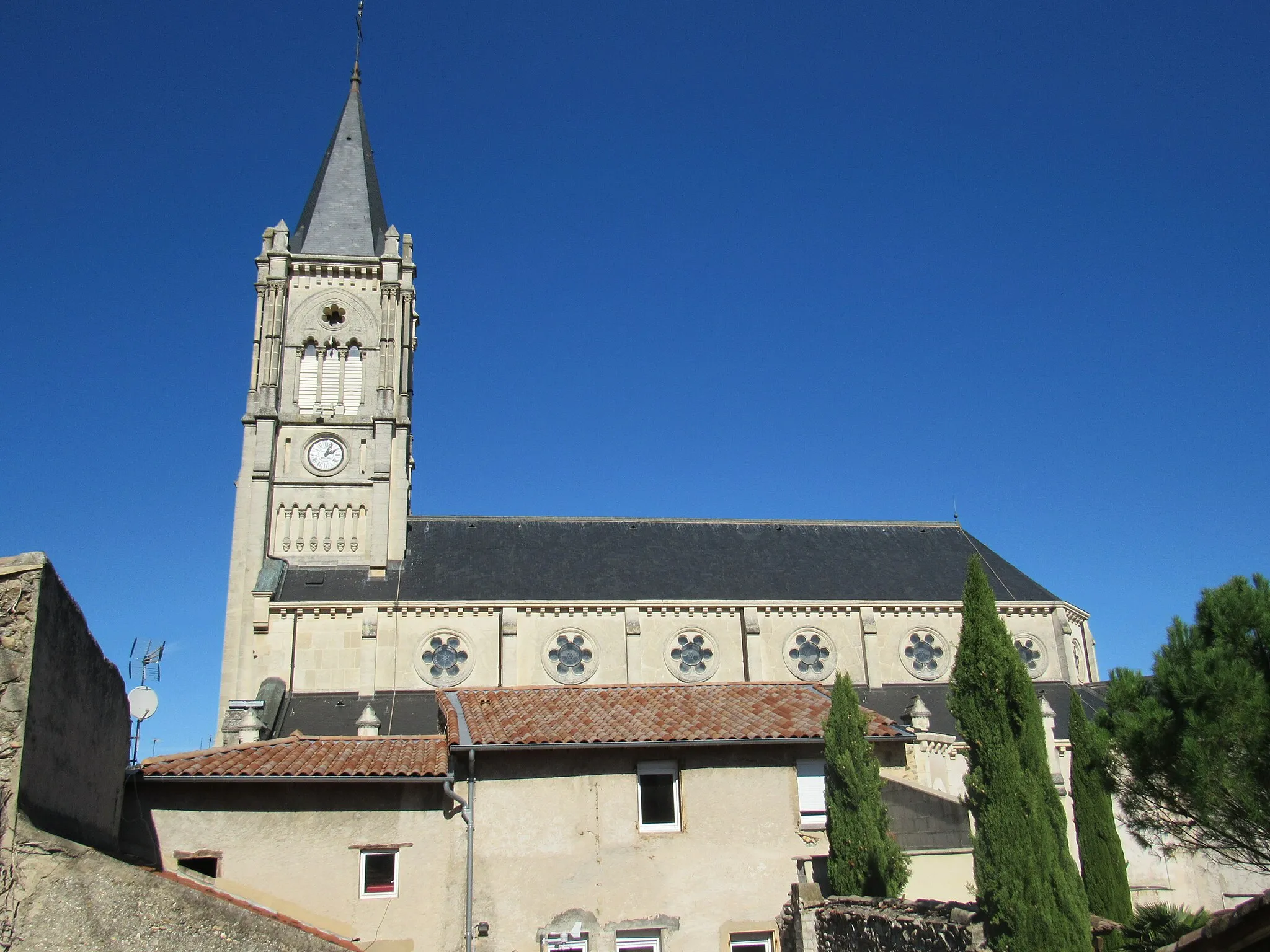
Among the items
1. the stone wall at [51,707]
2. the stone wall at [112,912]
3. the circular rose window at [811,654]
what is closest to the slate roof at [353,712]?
the circular rose window at [811,654]

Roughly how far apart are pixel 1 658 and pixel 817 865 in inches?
446

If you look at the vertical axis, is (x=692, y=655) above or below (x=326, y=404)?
below

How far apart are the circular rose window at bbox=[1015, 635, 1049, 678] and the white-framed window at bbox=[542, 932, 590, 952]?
2236 centimetres

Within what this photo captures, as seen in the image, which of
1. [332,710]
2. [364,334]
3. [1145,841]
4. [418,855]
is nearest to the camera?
[1145,841]

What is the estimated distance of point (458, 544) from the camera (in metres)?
33.6

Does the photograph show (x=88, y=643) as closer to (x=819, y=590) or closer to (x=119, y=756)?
(x=119, y=756)

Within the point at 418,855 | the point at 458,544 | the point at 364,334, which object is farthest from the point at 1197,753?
the point at 364,334

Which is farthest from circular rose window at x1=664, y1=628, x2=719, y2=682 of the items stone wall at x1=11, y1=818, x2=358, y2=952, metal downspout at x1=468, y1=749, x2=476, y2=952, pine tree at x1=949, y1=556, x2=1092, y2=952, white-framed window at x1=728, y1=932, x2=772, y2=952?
stone wall at x1=11, y1=818, x2=358, y2=952

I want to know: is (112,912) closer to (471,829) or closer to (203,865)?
(203,865)

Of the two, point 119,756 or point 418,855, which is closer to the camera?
point 119,756

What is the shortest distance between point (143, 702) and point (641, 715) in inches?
291

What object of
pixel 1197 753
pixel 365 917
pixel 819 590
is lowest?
pixel 365 917

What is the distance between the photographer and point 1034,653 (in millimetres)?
32906

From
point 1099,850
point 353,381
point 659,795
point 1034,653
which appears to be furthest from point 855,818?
point 353,381
